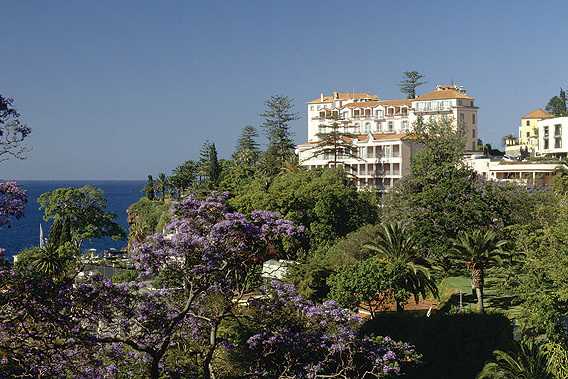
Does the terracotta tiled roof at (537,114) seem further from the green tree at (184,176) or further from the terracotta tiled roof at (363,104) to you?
the green tree at (184,176)

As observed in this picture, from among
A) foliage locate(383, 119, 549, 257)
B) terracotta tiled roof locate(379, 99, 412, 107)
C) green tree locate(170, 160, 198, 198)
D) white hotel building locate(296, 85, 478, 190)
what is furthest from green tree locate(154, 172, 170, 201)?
foliage locate(383, 119, 549, 257)

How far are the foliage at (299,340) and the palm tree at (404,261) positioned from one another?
1021 centimetres

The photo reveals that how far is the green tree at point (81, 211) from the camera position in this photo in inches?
2339

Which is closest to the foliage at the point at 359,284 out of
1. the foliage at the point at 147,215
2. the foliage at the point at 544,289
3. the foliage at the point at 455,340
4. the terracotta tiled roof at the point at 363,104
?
the foliage at the point at 455,340

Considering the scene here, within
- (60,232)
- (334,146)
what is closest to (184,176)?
(334,146)

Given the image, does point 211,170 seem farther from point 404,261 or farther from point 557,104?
point 557,104

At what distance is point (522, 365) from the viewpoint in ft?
68.1

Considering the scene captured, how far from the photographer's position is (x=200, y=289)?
14.7m

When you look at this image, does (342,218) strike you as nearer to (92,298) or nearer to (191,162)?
(92,298)

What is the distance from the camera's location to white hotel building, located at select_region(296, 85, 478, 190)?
8031cm

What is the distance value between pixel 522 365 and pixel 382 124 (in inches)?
3146

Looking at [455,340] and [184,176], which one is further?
[184,176]

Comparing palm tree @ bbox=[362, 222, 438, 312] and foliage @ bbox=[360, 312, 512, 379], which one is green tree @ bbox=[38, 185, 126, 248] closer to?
palm tree @ bbox=[362, 222, 438, 312]

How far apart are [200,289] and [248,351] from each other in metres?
4.23
